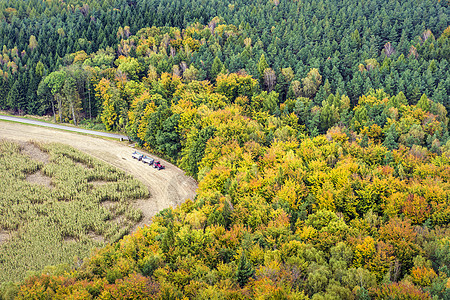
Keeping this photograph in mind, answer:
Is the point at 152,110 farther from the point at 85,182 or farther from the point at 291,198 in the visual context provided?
the point at 291,198

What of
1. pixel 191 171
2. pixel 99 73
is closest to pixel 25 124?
pixel 99 73

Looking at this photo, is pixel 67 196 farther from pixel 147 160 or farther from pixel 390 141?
pixel 390 141

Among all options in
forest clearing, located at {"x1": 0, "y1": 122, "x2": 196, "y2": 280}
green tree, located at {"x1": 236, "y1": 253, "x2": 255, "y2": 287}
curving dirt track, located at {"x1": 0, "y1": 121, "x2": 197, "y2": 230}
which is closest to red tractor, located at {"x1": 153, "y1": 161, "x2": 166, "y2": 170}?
curving dirt track, located at {"x1": 0, "y1": 121, "x2": 197, "y2": 230}

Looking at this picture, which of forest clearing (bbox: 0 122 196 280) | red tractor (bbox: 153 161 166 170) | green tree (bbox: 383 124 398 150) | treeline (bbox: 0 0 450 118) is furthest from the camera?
treeline (bbox: 0 0 450 118)

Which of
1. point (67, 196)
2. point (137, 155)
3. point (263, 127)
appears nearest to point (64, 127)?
point (137, 155)

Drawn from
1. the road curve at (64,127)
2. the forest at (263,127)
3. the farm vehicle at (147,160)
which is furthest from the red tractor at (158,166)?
the road curve at (64,127)

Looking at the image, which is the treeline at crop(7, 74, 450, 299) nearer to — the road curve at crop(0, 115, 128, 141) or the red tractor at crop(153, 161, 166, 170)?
A: the red tractor at crop(153, 161, 166, 170)
